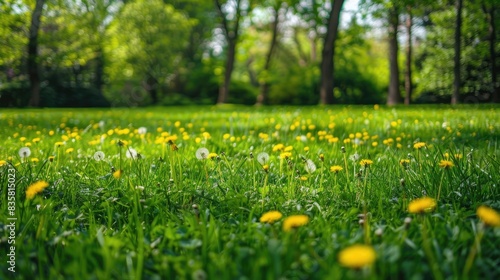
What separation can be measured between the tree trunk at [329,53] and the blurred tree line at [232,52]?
4 centimetres

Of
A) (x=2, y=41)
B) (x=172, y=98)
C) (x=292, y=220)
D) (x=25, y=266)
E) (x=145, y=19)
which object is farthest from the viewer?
(x=172, y=98)

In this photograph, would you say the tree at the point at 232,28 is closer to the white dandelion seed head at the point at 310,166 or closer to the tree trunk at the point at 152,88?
the tree trunk at the point at 152,88

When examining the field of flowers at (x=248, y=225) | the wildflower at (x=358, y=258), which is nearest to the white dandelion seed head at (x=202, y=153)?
the field of flowers at (x=248, y=225)

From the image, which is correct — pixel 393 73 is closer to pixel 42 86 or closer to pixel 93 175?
pixel 93 175

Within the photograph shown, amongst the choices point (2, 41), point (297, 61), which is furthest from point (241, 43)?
point (297, 61)

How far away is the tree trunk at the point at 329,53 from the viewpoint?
1385 cm

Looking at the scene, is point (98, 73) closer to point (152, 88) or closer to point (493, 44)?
point (152, 88)

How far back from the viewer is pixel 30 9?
1609 centimetres

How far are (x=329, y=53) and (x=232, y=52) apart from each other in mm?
7845

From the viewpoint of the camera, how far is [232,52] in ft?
67.7

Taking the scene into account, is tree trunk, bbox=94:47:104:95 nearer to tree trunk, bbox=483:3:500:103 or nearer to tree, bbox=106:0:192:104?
tree, bbox=106:0:192:104

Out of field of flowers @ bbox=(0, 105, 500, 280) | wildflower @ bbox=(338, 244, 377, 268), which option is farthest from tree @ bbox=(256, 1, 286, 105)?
wildflower @ bbox=(338, 244, 377, 268)

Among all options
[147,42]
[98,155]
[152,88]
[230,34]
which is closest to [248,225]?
[98,155]

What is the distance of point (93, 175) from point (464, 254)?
199cm
